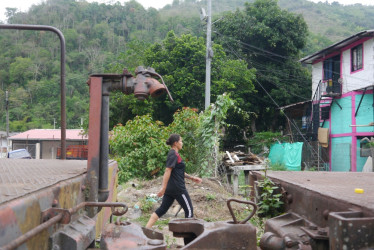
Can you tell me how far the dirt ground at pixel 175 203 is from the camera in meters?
7.68

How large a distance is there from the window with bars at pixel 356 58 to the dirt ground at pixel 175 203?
13310mm

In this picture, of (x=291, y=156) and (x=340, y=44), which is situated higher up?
(x=340, y=44)

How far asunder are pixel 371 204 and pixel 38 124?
163 ft

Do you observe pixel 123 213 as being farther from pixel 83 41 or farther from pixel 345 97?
pixel 83 41

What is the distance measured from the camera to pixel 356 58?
65.5 ft

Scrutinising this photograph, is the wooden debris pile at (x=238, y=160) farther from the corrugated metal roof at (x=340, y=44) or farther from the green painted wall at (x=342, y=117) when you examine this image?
the corrugated metal roof at (x=340, y=44)

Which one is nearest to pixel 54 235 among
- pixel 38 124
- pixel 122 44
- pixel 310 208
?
pixel 310 208

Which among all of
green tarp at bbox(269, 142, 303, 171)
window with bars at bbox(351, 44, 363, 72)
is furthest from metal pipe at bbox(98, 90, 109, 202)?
window with bars at bbox(351, 44, 363, 72)

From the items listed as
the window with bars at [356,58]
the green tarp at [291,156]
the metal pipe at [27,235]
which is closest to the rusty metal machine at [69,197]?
the metal pipe at [27,235]

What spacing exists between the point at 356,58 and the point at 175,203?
15.6 metres

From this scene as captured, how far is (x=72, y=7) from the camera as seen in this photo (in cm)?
8219

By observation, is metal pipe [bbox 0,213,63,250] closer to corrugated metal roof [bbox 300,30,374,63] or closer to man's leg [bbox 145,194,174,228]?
man's leg [bbox 145,194,174,228]

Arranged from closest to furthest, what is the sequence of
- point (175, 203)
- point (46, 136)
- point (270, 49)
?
point (175, 203)
point (270, 49)
point (46, 136)

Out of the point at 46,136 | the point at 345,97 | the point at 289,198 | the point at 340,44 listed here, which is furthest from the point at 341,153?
the point at 46,136
